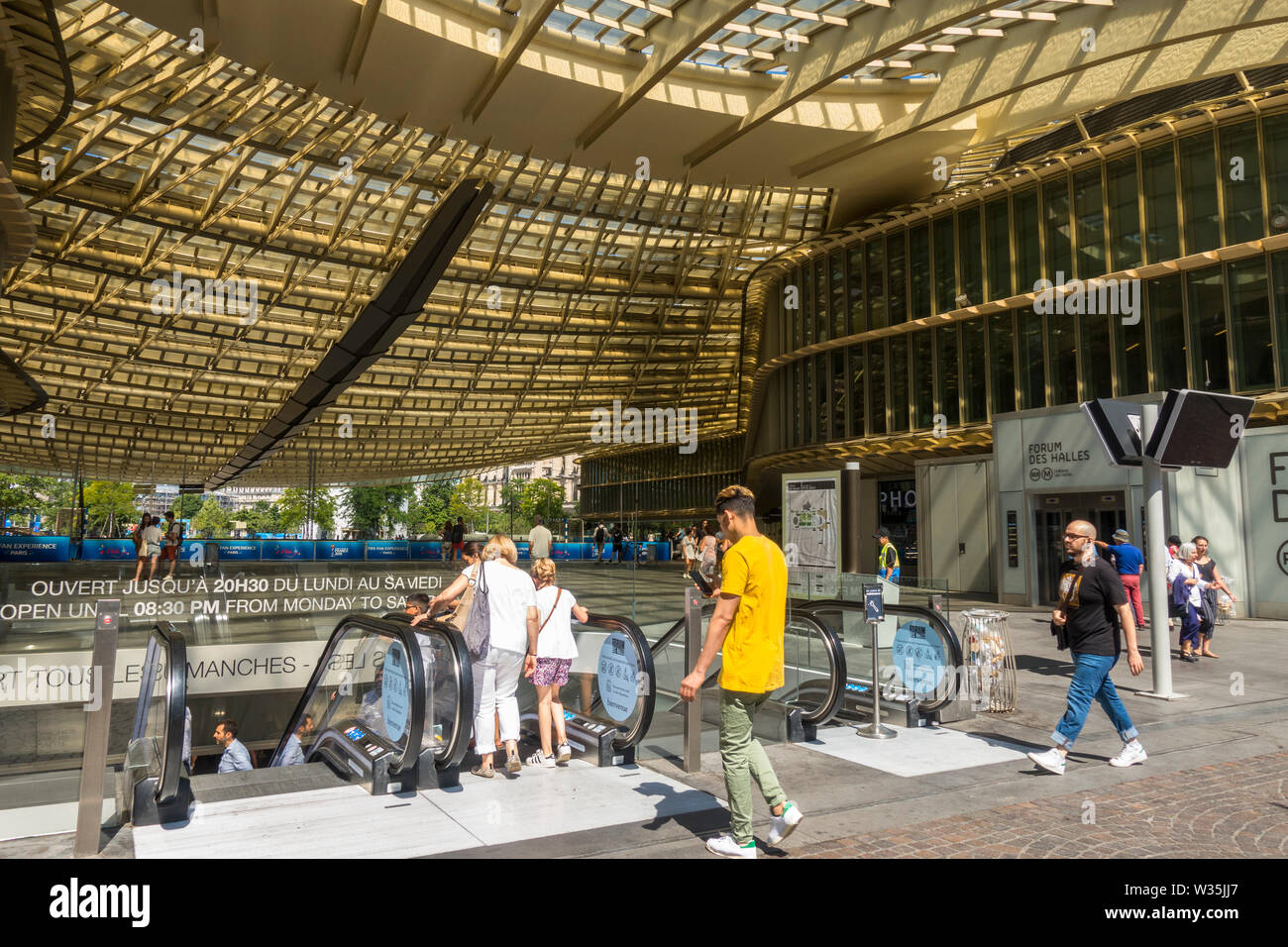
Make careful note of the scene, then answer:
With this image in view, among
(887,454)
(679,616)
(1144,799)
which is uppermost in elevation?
(887,454)

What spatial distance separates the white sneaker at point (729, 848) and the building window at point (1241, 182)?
21.1 m

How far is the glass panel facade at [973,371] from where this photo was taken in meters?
24.8

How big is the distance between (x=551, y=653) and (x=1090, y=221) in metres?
21.1

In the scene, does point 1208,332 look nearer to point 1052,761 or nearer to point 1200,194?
point 1200,194

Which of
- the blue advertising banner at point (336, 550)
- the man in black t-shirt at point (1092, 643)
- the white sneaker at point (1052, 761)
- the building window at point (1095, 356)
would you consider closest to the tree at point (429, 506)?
the blue advertising banner at point (336, 550)

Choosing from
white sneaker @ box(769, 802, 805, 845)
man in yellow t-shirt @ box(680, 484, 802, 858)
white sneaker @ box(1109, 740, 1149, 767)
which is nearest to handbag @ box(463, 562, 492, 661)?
man in yellow t-shirt @ box(680, 484, 802, 858)

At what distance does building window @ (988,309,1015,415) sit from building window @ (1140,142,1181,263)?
12.8 feet

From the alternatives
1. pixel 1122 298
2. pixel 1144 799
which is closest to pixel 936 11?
pixel 1122 298

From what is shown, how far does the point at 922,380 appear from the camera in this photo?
26453 millimetres

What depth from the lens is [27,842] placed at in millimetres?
4664
